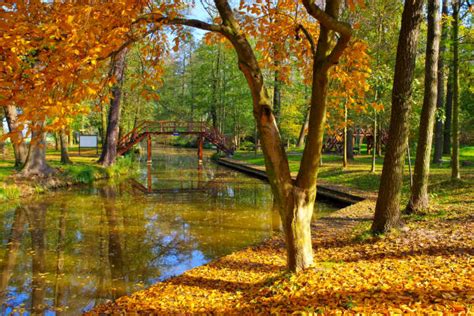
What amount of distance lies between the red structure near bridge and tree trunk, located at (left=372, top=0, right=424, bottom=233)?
80.1ft

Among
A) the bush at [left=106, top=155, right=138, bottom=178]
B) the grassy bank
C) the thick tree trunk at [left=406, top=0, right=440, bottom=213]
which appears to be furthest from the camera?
the bush at [left=106, top=155, right=138, bottom=178]

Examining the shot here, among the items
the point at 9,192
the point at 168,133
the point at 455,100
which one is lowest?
the point at 9,192

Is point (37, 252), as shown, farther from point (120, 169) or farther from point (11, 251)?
point (120, 169)

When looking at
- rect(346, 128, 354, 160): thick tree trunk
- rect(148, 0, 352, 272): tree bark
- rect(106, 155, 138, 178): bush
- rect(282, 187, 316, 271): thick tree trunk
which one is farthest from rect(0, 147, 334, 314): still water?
rect(346, 128, 354, 160): thick tree trunk

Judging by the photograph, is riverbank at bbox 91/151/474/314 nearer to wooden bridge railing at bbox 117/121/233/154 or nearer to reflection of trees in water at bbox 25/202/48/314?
reflection of trees in water at bbox 25/202/48/314

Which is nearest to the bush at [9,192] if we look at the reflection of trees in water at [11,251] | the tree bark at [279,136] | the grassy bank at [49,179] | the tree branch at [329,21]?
the grassy bank at [49,179]

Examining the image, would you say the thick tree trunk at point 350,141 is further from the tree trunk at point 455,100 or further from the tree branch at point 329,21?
the tree branch at point 329,21

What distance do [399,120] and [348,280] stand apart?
3.02m

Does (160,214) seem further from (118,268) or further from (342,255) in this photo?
(342,255)

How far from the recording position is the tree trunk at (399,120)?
5.98 metres

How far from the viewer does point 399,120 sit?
246 inches

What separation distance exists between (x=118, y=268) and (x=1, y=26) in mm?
5072

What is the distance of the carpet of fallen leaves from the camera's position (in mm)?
3824

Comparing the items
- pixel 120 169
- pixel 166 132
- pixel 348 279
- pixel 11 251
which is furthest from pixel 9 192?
pixel 166 132
